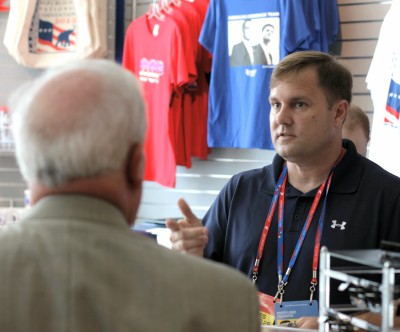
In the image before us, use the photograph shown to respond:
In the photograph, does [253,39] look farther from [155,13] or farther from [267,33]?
[155,13]

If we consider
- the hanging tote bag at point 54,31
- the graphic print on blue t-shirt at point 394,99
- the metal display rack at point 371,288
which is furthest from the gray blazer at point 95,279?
the hanging tote bag at point 54,31

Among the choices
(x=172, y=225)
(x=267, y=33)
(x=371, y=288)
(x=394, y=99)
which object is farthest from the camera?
(x=267, y=33)

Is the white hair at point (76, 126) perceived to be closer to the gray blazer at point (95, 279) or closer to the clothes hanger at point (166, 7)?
the gray blazer at point (95, 279)

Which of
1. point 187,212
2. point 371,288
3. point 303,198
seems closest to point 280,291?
point 303,198

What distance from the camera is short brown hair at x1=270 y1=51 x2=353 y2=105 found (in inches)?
108

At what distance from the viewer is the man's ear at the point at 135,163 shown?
1.31 meters

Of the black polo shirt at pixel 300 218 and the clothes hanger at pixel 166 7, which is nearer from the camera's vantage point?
the black polo shirt at pixel 300 218

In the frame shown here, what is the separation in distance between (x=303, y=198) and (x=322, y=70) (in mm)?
476

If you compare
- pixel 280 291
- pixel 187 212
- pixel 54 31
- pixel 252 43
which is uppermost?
pixel 54 31

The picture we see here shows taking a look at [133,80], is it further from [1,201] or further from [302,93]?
[1,201]

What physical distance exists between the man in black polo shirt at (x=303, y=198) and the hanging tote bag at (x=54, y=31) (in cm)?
304

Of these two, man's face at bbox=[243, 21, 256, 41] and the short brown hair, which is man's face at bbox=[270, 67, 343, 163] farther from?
man's face at bbox=[243, 21, 256, 41]

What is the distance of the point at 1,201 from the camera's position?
621 centimetres

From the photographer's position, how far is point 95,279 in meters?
1.22
